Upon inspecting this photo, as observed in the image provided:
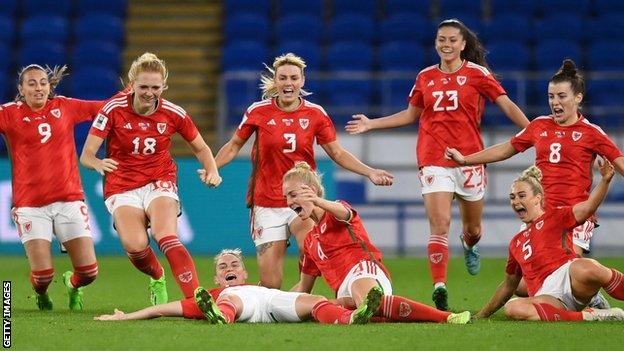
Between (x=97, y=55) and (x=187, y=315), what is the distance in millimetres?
12453

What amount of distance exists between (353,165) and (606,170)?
2.07m

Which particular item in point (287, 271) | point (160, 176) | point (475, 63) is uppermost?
point (475, 63)

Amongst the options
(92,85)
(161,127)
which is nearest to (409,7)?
(92,85)

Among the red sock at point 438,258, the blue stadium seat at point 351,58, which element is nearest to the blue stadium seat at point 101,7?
the blue stadium seat at point 351,58

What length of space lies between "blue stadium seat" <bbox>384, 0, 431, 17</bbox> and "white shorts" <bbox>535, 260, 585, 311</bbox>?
13003 mm

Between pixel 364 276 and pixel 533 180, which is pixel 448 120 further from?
pixel 364 276

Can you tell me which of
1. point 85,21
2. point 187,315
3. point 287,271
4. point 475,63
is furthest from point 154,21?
point 187,315

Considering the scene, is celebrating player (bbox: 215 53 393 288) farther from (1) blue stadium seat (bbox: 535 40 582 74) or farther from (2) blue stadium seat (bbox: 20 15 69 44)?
(2) blue stadium seat (bbox: 20 15 69 44)

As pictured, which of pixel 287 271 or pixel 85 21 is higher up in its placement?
pixel 85 21

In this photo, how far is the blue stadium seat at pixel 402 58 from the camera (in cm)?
2028

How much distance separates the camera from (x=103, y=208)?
17844 mm

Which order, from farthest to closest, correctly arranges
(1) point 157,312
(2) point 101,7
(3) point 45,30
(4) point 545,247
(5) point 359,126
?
1. (2) point 101,7
2. (3) point 45,30
3. (5) point 359,126
4. (4) point 545,247
5. (1) point 157,312

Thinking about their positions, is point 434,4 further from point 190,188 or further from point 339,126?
point 190,188

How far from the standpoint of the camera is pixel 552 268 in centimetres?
922
